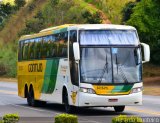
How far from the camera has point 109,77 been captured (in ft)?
70.3

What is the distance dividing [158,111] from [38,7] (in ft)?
285

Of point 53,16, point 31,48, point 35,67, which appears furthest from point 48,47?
point 53,16

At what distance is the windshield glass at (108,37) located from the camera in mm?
21859

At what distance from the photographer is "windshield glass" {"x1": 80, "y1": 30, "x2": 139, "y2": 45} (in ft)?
71.7

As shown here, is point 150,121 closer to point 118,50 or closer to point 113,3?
point 118,50

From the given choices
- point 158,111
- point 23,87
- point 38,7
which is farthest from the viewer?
point 38,7

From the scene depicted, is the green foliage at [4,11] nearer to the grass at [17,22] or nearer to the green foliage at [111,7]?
the grass at [17,22]

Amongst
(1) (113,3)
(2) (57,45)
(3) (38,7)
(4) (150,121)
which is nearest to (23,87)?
(2) (57,45)

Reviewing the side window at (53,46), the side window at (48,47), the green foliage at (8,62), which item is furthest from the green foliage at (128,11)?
the side window at (53,46)

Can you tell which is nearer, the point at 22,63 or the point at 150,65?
the point at 22,63

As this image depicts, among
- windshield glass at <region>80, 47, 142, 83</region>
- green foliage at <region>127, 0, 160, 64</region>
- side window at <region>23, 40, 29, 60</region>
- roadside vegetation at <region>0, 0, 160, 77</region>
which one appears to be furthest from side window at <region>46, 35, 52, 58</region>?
roadside vegetation at <region>0, 0, 160, 77</region>

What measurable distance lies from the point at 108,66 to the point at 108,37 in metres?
1.18

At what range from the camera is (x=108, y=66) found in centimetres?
2148

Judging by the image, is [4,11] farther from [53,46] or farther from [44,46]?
[53,46]
